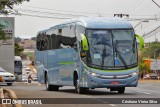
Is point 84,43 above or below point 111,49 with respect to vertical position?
above

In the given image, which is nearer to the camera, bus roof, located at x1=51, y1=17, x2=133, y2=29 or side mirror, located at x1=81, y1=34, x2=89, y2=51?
side mirror, located at x1=81, y1=34, x2=89, y2=51

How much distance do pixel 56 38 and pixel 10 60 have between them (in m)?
38.0

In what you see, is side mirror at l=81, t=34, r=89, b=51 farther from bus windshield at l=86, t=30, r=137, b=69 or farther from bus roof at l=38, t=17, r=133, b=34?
bus roof at l=38, t=17, r=133, b=34

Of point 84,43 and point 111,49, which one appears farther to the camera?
point 111,49

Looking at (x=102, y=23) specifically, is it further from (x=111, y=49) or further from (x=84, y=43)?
(x=84, y=43)

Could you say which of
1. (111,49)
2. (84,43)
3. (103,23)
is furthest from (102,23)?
(84,43)

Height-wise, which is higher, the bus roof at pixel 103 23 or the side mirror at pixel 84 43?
the bus roof at pixel 103 23

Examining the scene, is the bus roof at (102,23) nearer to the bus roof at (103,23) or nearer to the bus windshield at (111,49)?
the bus roof at (103,23)

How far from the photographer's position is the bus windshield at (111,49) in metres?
24.8

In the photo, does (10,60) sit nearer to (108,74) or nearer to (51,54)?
(51,54)

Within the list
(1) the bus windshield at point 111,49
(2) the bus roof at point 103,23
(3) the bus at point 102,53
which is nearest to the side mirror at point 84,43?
(3) the bus at point 102,53

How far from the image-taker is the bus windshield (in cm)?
2481

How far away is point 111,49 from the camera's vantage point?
2503 centimetres

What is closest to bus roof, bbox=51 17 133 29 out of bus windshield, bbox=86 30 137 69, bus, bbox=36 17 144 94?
bus, bbox=36 17 144 94
